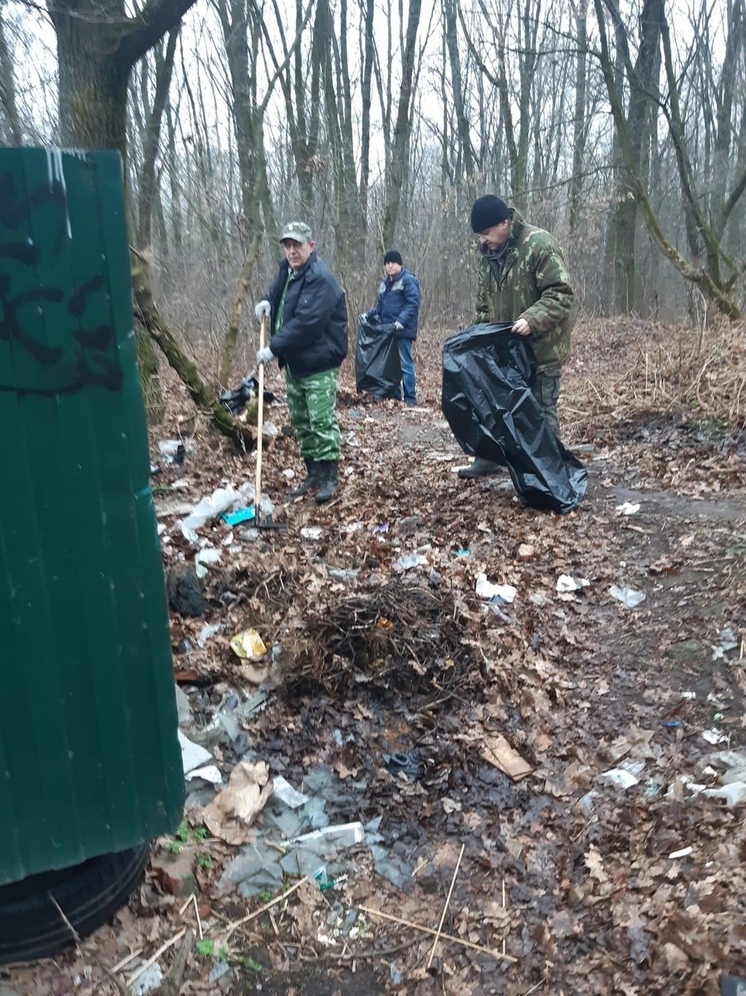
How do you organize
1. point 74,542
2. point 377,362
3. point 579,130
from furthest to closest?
1. point 579,130
2. point 377,362
3. point 74,542

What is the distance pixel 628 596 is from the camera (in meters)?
4.13

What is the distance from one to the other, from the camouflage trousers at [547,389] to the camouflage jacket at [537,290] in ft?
0.19

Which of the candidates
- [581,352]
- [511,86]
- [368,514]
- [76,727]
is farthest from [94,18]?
[511,86]

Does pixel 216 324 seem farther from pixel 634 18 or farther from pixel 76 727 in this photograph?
pixel 634 18

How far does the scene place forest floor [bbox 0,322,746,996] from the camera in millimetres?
2229

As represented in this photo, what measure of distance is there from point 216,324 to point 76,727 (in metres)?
9.17

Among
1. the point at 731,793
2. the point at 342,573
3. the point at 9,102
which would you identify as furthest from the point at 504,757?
the point at 9,102

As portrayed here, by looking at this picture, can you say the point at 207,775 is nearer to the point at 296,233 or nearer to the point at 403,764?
the point at 403,764

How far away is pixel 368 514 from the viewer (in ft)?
Result: 17.6

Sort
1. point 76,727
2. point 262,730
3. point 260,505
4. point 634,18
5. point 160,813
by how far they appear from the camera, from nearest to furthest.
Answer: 1. point 76,727
2. point 160,813
3. point 262,730
4. point 260,505
5. point 634,18

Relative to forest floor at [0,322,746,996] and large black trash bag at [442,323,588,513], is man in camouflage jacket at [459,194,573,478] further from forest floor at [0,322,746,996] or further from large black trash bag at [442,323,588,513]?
forest floor at [0,322,746,996]

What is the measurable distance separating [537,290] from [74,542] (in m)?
4.26

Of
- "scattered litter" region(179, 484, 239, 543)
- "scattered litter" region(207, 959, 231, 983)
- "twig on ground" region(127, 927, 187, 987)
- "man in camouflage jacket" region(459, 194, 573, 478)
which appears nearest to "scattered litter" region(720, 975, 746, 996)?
"scattered litter" region(207, 959, 231, 983)

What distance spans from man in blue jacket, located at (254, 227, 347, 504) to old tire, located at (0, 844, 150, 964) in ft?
12.1
